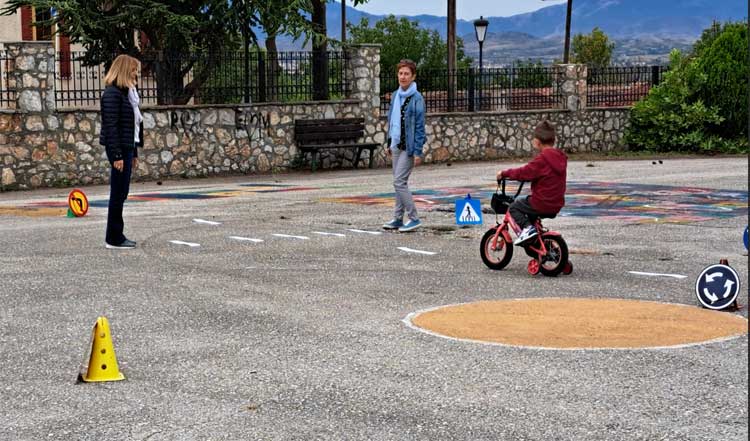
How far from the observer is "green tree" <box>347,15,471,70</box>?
6138 centimetres

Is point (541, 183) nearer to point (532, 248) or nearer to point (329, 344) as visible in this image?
point (532, 248)

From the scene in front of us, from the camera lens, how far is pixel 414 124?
14.2 meters

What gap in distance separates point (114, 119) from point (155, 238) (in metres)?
1.57

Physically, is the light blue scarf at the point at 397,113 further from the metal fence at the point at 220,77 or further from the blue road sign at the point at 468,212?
the metal fence at the point at 220,77

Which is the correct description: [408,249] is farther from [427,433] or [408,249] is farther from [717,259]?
[427,433]

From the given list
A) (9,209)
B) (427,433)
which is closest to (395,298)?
(427,433)

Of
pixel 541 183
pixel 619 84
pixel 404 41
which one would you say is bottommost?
pixel 541 183

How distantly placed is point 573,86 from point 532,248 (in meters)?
20.5

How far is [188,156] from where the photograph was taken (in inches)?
973

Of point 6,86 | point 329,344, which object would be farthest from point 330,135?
point 329,344

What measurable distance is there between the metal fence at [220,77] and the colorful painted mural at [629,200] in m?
6.65

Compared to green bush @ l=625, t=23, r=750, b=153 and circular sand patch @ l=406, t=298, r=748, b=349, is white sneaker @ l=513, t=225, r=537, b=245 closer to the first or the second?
circular sand patch @ l=406, t=298, r=748, b=349

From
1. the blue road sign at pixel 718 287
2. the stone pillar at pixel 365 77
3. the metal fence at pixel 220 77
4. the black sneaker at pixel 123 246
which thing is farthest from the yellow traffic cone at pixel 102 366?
the stone pillar at pixel 365 77

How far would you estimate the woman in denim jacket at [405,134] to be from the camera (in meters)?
14.2
